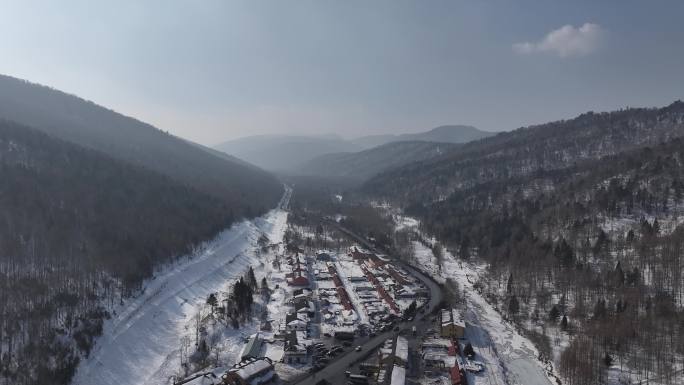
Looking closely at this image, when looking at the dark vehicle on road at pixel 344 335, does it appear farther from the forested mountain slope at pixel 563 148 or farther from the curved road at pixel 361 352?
the forested mountain slope at pixel 563 148

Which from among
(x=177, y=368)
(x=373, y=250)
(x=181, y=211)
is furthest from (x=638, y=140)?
(x=177, y=368)

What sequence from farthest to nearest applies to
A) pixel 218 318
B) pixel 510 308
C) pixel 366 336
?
1. pixel 510 308
2. pixel 218 318
3. pixel 366 336

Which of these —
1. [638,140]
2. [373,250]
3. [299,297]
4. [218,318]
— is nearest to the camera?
[218,318]

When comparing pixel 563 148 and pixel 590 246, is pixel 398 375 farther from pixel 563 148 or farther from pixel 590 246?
pixel 563 148

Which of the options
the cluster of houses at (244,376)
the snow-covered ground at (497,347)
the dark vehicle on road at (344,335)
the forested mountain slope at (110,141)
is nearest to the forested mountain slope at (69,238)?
the cluster of houses at (244,376)

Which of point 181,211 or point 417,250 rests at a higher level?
point 181,211

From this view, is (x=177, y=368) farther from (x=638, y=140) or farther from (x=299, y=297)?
(x=638, y=140)

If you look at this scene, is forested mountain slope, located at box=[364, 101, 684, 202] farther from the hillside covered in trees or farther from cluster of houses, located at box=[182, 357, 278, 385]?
cluster of houses, located at box=[182, 357, 278, 385]
